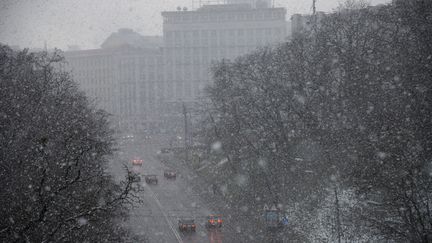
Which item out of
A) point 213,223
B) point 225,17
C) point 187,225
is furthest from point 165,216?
point 225,17

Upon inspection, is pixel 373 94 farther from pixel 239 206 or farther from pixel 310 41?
pixel 239 206

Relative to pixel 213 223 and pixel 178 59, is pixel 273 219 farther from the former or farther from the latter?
pixel 178 59

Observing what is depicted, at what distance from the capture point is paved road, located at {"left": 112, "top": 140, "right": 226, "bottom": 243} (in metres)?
23.4

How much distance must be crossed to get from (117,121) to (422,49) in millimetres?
88590

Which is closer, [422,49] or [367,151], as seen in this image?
[367,151]

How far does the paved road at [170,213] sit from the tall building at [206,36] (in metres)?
53.2

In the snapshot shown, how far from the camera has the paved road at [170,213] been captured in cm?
2341

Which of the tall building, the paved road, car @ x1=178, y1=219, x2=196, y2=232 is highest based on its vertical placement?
the tall building

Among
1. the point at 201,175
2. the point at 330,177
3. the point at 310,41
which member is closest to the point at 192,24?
the point at 201,175

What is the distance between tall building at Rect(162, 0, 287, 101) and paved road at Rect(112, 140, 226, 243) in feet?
174

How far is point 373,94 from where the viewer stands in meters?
24.6

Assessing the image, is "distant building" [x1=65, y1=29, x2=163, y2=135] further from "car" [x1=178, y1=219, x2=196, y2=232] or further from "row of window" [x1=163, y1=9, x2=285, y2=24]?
"car" [x1=178, y1=219, x2=196, y2=232]

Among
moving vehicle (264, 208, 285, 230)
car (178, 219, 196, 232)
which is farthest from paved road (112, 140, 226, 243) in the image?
moving vehicle (264, 208, 285, 230)

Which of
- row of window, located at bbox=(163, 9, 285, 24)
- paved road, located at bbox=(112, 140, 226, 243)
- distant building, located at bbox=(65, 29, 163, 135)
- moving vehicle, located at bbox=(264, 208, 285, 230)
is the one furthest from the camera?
distant building, located at bbox=(65, 29, 163, 135)
